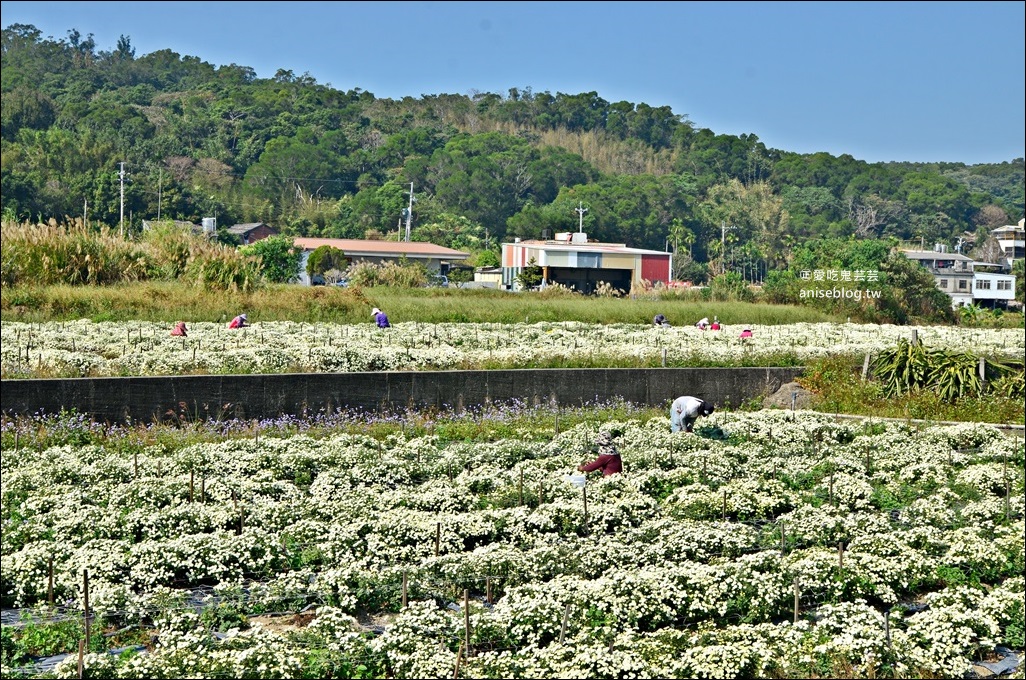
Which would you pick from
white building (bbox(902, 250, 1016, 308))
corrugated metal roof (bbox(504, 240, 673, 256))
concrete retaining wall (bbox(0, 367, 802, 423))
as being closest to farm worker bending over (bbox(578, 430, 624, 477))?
concrete retaining wall (bbox(0, 367, 802, 423))

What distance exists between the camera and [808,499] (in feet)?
50.0

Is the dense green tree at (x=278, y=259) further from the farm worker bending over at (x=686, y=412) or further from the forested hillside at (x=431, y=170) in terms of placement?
the farm worker bending over at (x=686, y=412)

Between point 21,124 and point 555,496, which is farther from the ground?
point 21,124

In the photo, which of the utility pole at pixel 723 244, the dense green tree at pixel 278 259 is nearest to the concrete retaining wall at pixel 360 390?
the dense green tree at pixel 278 259

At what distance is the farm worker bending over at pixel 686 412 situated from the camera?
62.7 ft

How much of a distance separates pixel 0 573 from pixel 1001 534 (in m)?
10.6

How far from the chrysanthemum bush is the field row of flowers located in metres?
4.60

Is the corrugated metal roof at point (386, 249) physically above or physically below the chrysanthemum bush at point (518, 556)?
above

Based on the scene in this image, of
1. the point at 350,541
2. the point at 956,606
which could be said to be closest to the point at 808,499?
the point at 956,606

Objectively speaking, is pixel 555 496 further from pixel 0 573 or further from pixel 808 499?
pixel 0 573

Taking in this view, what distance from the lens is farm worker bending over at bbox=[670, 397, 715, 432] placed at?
1912 centimetres

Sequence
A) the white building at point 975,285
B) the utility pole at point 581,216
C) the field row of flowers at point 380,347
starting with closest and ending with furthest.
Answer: the field row of flowers at point 380,347
the utility pole at point 581,216
the white building at point 975,285

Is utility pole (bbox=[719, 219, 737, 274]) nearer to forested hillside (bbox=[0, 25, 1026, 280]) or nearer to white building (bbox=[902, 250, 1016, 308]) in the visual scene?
Result: forested hillside (bbox=[0, 25, 1026, 280])

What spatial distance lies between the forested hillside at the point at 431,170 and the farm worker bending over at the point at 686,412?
204ft
